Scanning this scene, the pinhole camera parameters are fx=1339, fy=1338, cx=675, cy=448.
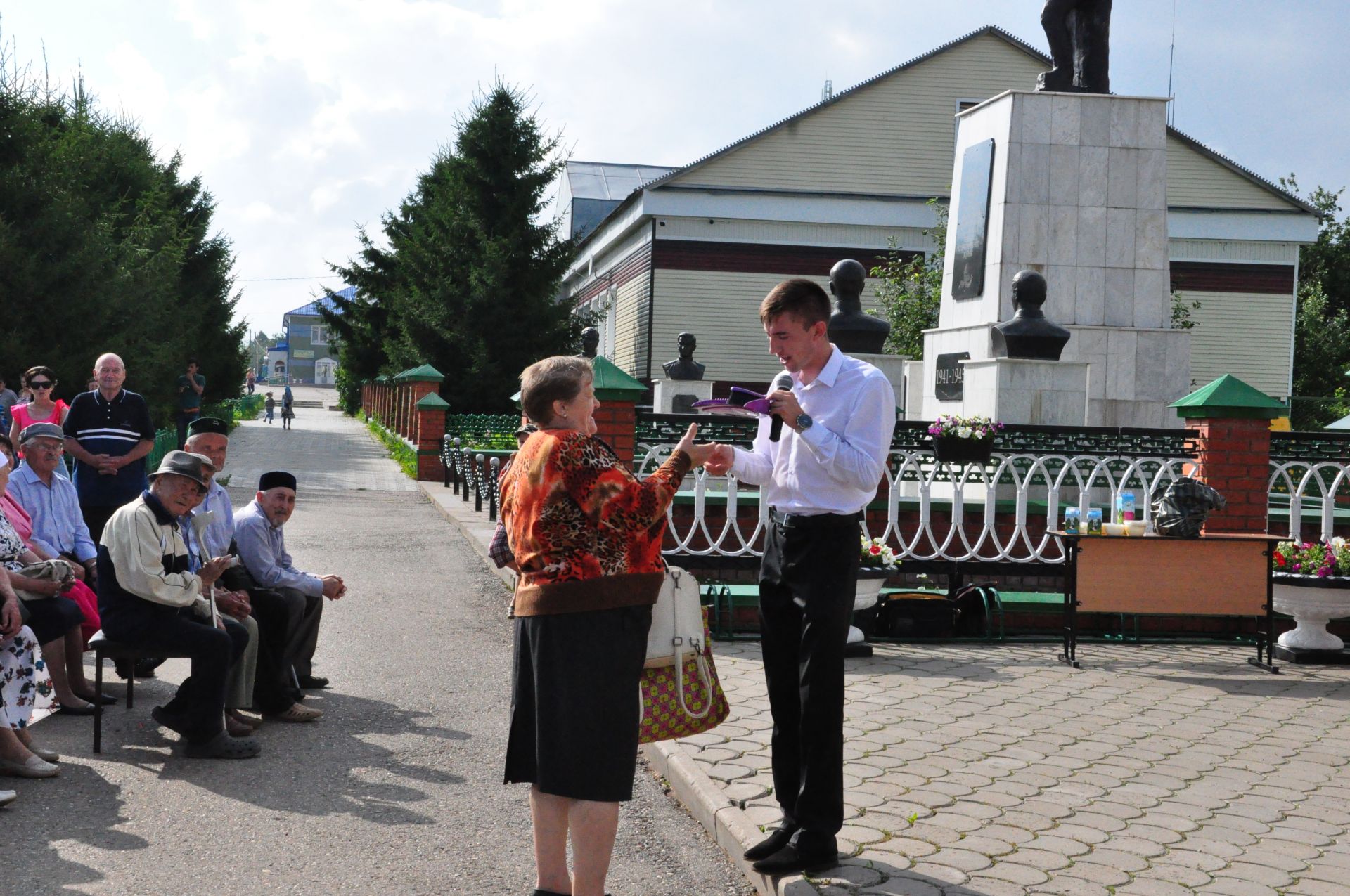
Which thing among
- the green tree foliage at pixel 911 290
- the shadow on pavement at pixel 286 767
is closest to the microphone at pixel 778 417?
the shadow on pavement at pixel 286 767

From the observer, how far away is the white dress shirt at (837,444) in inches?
176

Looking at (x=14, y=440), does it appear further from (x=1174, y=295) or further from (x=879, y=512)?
(x=1174, y=295)

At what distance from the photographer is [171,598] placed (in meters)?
6.29

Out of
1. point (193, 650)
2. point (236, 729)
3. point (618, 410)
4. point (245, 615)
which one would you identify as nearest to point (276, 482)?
point (245, 615)

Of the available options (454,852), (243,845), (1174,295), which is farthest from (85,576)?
(1174,295)

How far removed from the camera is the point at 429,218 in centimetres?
3441

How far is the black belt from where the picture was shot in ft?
15.1

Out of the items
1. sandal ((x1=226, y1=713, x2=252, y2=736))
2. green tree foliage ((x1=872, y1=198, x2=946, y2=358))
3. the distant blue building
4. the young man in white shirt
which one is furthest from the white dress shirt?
the distant blue building

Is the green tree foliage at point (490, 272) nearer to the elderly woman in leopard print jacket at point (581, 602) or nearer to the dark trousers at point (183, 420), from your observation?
the dark trousers at point (183, 420)

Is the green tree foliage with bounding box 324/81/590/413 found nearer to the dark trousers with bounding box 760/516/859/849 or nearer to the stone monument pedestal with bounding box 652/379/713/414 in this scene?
the stone monument pedestal with bounding box 652/379/713/414

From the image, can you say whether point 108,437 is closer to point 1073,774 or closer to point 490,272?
point 1073,774

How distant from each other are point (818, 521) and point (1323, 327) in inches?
1835

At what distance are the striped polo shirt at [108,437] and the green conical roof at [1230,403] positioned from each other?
780cm

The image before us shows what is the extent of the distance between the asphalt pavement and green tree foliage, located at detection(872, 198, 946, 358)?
1960cm
